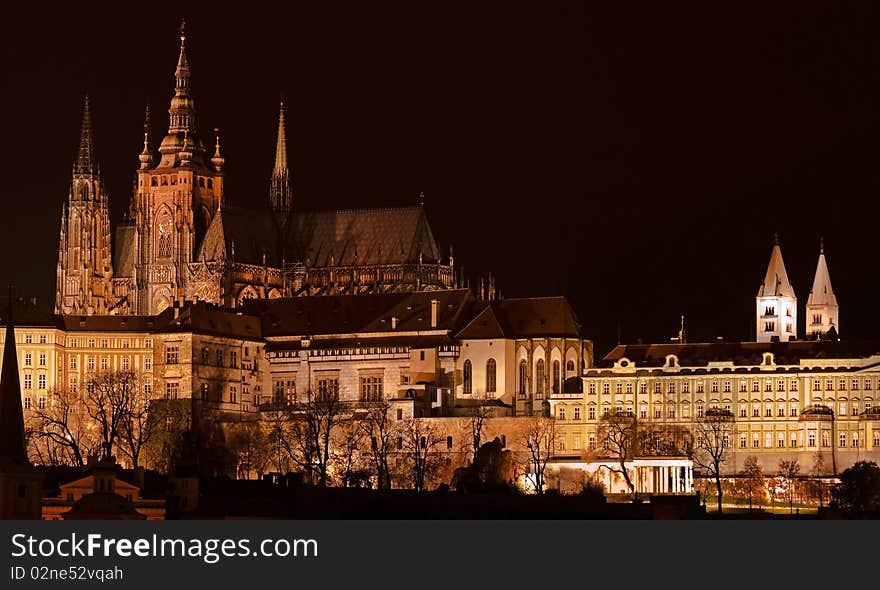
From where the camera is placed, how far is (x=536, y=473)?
19938 centimetres

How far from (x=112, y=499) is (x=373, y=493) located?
93.2 feet

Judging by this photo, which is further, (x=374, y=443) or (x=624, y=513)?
(x=374, y=443)

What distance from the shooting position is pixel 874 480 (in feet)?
599
